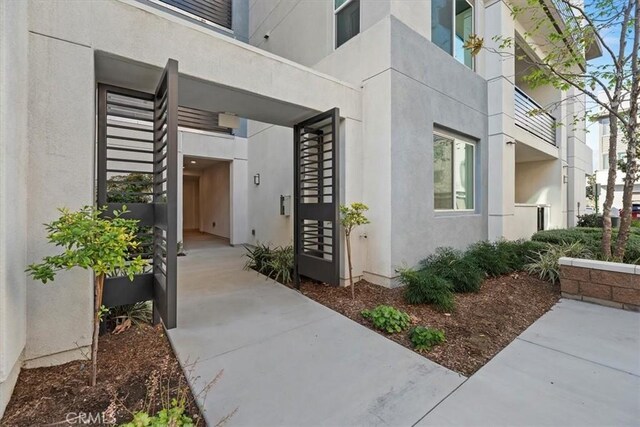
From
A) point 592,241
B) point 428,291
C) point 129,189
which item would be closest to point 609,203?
point 592,241

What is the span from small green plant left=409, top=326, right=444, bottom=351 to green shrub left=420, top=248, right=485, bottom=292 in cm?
185

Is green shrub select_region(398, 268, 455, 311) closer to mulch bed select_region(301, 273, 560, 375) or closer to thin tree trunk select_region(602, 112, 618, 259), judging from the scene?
mulch bed select_region(301, 273, 560, 375)

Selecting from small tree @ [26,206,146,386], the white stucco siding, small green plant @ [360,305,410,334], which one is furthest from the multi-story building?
small green plant @ [360,305,410,334]

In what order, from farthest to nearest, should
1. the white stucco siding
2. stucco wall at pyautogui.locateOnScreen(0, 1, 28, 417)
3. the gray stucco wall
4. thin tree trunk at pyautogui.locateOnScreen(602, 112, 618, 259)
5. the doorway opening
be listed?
the doorway opening < thin tree trunk at pyautogui.locateOnScreen(602, 112, 618, 259) < the gray stucco wall < the white stucco siding < stucco wall at pyautogui.locateOnScreen(0, 1, 28, 417)

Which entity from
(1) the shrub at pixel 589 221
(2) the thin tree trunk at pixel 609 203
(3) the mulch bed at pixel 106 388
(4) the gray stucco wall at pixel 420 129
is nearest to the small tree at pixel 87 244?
(3) the mulch bed at pixel 106 388

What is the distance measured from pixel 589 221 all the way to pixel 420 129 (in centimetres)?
1108

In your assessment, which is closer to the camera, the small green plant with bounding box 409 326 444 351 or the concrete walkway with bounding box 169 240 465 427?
the concrete walkway with bounding box 169 240 465 427

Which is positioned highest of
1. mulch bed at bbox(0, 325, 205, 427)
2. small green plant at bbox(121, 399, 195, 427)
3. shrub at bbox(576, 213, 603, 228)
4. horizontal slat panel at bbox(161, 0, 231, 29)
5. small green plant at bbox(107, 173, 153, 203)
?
horizontal slat panel at bbox(161, 0, 231, 29)

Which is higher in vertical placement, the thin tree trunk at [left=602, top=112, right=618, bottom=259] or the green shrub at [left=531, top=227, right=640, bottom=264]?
the thin tree trunk at [left=602, top=112, right=618, bottom=259]

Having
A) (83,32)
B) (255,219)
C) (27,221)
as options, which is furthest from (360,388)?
(255,219)

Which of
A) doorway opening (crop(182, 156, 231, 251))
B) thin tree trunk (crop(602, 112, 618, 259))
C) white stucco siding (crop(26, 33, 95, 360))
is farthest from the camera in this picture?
doorway opening (crop(182, 156, 231, 251))

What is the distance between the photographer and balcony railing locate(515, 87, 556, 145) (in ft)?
26.5

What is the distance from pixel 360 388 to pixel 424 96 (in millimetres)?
5046

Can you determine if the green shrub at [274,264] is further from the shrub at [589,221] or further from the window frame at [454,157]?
the shrub at [589,221]
